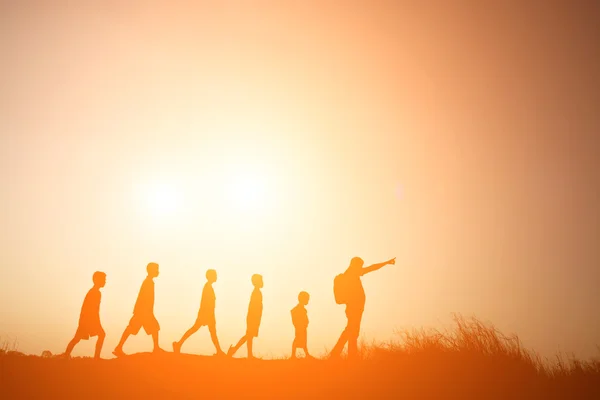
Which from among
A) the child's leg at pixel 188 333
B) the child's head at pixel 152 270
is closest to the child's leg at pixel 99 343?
the child's head at pixel 152 270

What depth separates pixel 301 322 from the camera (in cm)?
1313

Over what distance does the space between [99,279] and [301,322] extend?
18.2 ft

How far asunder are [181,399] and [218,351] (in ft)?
13.6

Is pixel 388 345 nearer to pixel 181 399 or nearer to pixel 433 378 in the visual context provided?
pixel 433 378

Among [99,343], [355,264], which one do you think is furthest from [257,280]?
[99,343]

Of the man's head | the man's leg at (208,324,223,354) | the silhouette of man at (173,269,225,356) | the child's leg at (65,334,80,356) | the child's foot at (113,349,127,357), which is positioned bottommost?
the child's foot at (113,349,127,357)

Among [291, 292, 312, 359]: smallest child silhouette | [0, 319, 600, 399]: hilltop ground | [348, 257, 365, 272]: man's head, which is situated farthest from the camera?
[291, 292, 312, 359]: smallest child silhouette

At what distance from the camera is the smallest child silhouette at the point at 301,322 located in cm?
1291

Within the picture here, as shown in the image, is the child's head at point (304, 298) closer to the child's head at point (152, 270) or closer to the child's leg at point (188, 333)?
→ the child's leg at point (188, 333)

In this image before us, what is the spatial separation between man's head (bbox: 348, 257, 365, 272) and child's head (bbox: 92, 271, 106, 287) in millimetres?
6049

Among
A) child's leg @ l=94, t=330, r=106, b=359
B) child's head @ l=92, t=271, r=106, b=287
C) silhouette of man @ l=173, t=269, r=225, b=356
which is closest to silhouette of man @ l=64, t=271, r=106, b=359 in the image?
child's leg @ l=94, t=330, r=106, b=359

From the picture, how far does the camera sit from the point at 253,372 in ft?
33.1

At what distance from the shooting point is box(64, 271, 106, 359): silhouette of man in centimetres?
1047

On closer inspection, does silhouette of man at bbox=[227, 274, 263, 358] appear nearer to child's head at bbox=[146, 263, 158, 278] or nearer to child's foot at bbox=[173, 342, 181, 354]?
child's foot at bbox=[173, 342, 181, 354]
